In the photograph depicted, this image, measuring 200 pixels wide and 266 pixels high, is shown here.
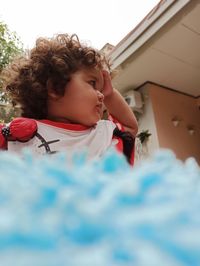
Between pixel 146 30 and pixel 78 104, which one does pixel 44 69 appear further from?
pixel 146 30

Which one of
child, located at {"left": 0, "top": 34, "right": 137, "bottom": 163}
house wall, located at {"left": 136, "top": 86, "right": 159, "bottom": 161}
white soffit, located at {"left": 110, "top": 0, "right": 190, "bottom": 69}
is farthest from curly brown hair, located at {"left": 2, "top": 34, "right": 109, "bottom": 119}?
house wall, located at {"left": 136, "top": 86, "right": 159, "bottom": 161}

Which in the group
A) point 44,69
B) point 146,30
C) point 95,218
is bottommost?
point 95,218

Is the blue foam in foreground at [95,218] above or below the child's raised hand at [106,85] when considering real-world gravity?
below

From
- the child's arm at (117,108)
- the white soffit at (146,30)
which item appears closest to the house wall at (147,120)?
the white soffit at (146,30)

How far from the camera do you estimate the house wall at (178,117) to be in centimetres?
288

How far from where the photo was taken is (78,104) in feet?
2.74

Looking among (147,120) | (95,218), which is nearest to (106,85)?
(95,218)

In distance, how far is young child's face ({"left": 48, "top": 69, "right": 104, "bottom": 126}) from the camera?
2.74 feet

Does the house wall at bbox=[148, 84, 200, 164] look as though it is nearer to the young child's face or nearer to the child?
the child

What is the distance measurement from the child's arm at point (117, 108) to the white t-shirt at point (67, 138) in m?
0.12

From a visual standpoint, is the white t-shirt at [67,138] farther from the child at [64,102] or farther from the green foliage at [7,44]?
the green foliage at [7,44]

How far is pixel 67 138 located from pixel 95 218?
665 mm

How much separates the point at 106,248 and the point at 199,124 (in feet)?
11.3

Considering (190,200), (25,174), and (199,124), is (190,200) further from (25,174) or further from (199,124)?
(199,124)
